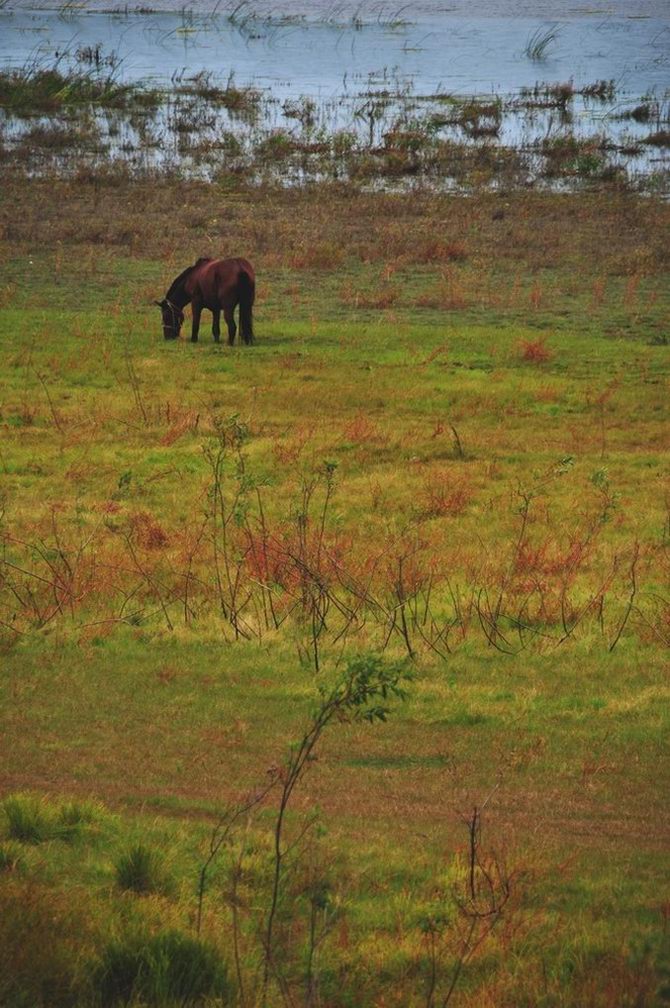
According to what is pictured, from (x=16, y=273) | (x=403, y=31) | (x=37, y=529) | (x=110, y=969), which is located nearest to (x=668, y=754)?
(x=110, y=969)

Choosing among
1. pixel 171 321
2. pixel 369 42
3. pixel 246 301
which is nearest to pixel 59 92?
pixel 369 42

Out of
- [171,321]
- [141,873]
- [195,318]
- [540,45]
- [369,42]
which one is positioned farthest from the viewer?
[369,42]

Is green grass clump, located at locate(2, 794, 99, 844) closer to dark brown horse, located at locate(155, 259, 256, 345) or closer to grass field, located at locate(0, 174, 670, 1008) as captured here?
grass field, located at locate(0, 174, 670, 1008)

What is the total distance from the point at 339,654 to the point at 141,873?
3.92 meters

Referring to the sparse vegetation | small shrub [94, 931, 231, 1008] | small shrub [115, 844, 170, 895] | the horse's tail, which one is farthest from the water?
small shrub [94, 931, 231, 1008]

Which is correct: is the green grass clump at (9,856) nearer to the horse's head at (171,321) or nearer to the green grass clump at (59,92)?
the horse's head at (171,321)

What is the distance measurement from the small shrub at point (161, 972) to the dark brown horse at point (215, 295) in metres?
16.9

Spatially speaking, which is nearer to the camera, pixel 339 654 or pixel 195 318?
pixel 339 654

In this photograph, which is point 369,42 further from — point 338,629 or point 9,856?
point 9,856

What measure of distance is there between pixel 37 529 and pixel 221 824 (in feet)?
24.1

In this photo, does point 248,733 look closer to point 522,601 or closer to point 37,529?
point 522,601

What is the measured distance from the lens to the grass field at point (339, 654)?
5.45 meters

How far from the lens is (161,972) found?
4.91m

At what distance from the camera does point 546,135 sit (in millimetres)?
47438
